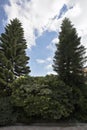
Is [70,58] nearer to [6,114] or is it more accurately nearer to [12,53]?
[12,53]

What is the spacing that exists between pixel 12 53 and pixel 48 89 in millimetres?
6791

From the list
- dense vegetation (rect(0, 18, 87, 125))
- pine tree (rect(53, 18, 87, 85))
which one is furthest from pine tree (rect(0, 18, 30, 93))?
pine tree (rect(53, 18, 87, 85))

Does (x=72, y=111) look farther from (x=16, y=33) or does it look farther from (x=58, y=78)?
(x=16, y=33)

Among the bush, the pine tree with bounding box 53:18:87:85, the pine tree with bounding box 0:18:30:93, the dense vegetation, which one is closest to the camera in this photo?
the bush

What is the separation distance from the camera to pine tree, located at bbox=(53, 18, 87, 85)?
19.3m

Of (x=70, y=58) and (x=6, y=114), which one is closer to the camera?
(x=6, y=114)

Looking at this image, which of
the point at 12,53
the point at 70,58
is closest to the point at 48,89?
the point at 70,58

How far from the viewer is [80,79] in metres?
19.3

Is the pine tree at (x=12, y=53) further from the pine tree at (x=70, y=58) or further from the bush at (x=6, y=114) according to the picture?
the pine tree at (x=70, y=58)

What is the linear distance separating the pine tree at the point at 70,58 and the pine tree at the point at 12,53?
3923mm

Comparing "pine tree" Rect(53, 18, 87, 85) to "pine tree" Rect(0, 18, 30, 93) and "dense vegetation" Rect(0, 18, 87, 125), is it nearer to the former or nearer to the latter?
"dense vegetation" Rect(0, 18, 87, 125)

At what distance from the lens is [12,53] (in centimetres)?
2233

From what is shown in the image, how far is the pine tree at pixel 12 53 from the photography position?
20.7 m

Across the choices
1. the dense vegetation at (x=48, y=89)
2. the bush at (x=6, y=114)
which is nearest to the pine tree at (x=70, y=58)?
the dense vegetation at (x=48, y=89)
